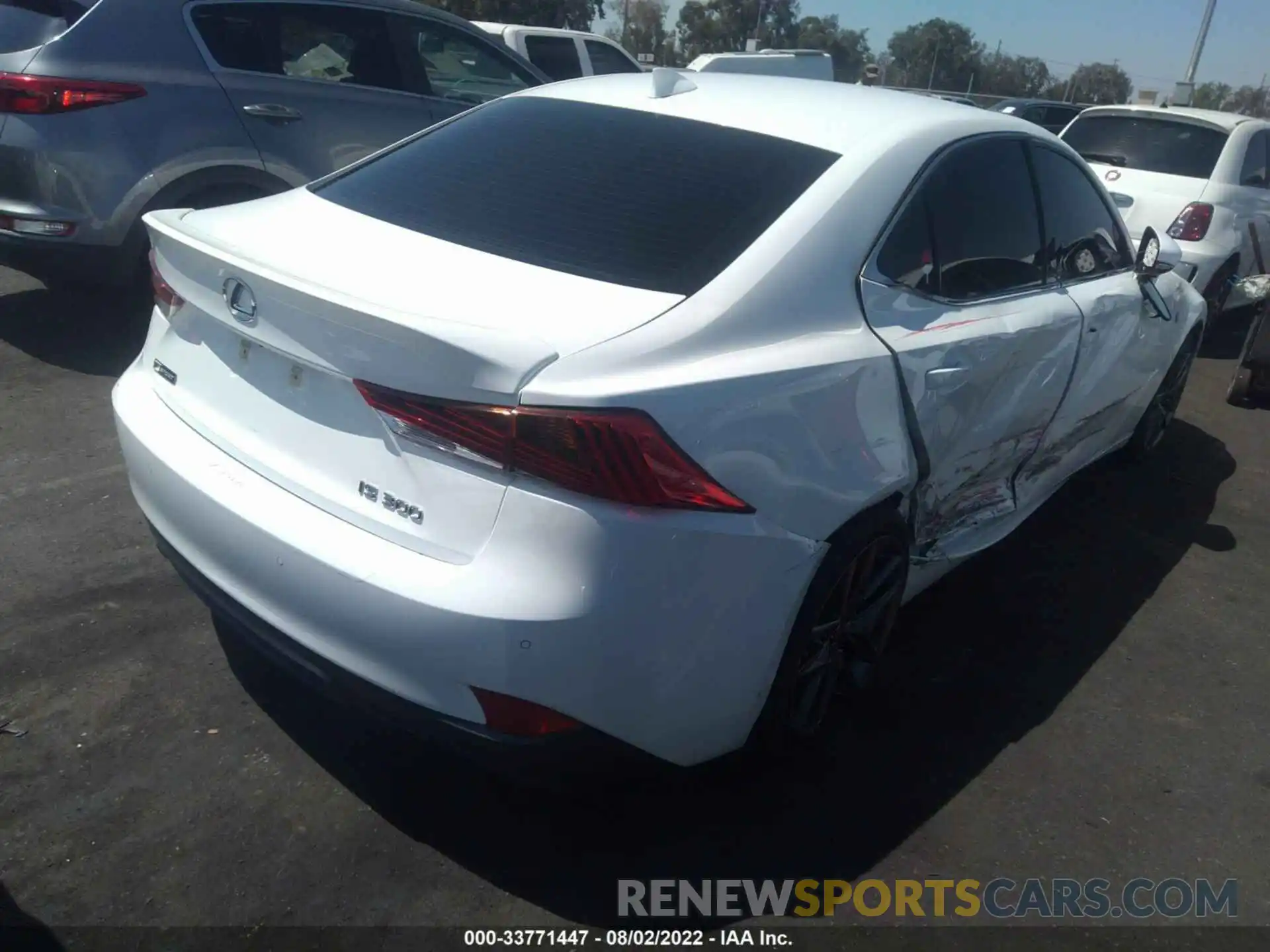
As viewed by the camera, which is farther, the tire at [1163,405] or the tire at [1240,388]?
the tire at [1240,388]

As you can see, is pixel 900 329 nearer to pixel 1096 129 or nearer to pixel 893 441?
pixel 893 441

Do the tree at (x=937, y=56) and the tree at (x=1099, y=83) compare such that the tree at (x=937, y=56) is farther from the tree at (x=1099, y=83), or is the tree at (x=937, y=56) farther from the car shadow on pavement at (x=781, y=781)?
the car shadow on pavement at (x=781, y=781)

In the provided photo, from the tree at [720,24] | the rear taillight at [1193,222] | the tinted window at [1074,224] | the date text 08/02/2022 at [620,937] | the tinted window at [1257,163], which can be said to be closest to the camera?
the date text 08/02/2022 at [620,937]

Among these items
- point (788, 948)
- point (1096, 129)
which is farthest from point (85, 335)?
point (1096, 129)

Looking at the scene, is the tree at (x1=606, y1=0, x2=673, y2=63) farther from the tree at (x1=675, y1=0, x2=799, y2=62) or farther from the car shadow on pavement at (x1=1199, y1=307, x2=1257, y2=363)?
the car shadow on pavement at (x1=1199, y1=307, x2=1257, y2=363)

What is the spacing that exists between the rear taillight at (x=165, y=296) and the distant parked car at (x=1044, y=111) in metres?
17.8

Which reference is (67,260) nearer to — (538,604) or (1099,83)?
(538,604)

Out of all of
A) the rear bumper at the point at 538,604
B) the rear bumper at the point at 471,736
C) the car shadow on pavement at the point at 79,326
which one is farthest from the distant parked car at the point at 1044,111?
the rear bumper at the point at 471,736

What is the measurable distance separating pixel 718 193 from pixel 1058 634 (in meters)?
2.07

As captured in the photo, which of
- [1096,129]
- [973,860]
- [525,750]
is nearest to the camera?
[525,750]

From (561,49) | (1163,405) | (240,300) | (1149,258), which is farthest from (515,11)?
(240,300)

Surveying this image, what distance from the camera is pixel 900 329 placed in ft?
9.17

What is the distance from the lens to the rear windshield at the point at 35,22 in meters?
5.15

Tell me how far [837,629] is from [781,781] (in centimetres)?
43
